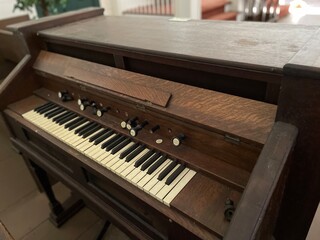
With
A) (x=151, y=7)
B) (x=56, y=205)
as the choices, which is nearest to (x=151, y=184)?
(x=56, y=205)

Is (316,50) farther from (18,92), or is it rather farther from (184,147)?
(18,92)

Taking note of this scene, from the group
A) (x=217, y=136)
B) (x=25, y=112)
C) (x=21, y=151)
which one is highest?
(x=217, y=136)

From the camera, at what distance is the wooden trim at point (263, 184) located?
0.57m

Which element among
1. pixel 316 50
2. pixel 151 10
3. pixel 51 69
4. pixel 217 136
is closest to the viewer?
pixel 316 50

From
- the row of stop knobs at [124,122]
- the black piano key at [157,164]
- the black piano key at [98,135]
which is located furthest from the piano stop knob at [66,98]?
the black piano key at [157,164]

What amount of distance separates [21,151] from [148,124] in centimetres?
102

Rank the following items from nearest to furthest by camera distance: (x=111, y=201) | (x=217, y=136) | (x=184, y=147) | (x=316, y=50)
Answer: (x=316, y=50)
(x=217, y=136)
(x=184, y=147)
(x=111, y=201)

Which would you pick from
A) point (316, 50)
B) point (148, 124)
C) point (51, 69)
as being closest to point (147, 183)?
point (148, 124)

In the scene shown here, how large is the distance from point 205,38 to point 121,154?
57cm

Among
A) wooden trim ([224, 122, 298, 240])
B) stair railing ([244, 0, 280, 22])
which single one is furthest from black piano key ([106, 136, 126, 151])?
stair railing ([244, 0, 280, 22])

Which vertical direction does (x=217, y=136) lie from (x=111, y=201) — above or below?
above

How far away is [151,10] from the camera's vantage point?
4.30 metres

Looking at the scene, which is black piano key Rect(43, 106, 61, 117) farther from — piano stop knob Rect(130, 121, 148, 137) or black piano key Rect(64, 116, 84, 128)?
piano stop knob Rect(130, 121, 148, 137)

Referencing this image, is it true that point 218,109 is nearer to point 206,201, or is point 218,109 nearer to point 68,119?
point 206,201
